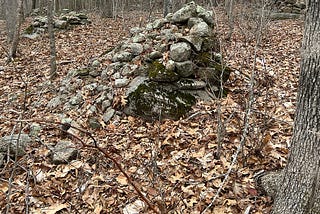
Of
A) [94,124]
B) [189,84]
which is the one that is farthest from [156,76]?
[94,124]

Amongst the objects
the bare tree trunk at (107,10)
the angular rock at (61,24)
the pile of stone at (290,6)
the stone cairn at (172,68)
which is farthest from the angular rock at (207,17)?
the bare tree trunk at (107,10)

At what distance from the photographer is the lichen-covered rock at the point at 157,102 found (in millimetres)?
5117

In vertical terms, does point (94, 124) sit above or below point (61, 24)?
below

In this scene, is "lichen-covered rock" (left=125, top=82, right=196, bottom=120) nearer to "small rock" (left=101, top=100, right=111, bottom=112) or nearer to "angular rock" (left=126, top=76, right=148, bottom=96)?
"angular rock" (left=126, top=76, right=148, bottom=96)

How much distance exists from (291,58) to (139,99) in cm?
422

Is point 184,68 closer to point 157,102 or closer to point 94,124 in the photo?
point 157,102

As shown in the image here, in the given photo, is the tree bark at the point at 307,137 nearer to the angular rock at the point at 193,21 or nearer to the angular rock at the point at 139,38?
the angular rock at the point at 193,21

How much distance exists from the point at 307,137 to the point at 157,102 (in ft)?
9.95

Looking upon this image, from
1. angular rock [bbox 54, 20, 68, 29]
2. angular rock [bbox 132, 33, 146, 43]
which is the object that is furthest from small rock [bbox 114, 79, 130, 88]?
angular rock [bbox 54, 20, 68, 29]

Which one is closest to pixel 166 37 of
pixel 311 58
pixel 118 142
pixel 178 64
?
pixel 178 64

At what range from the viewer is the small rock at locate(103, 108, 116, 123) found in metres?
5.32

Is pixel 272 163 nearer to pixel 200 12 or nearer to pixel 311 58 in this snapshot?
pixel 311 58

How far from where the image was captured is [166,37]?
6.16 metres

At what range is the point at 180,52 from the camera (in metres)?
5.50
